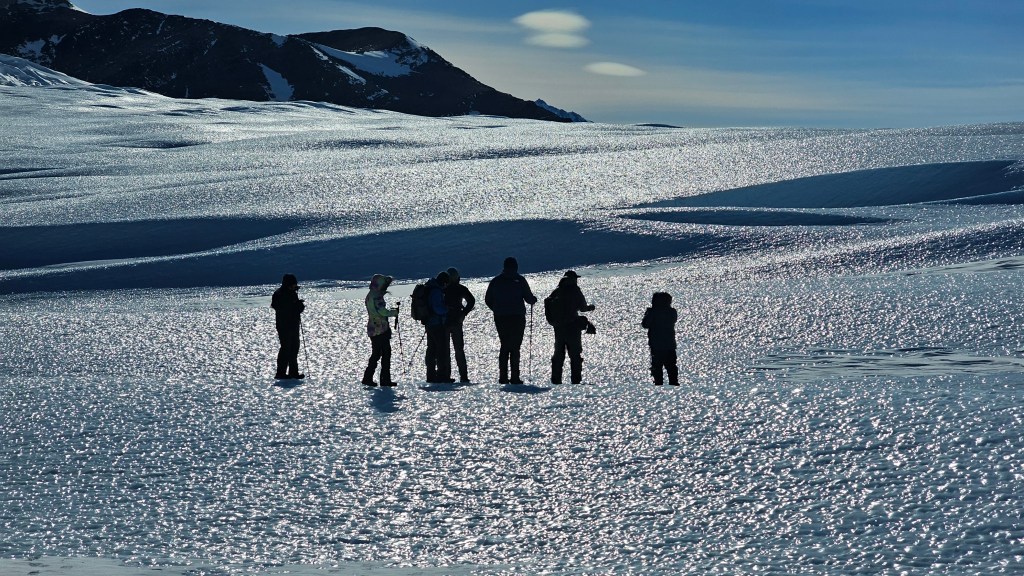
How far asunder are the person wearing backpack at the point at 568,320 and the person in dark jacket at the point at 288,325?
2.80 m

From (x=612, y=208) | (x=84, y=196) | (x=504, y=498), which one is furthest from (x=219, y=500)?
(x=84, y=196)

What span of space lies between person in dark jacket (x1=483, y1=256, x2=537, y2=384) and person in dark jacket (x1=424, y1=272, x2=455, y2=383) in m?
0.54

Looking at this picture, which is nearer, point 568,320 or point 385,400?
point 385,400

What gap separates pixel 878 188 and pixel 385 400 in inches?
851

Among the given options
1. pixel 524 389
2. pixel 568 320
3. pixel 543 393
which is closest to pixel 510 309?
pixel 568 320

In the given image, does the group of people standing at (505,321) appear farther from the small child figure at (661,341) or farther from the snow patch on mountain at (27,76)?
the snow patch on mountain at (27,76)

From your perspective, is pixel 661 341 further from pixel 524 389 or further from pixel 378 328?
pixel 378 328

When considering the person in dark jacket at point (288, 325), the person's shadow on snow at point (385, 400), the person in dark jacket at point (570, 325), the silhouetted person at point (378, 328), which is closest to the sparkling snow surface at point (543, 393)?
the person's shadow on snow at point (385, 400)

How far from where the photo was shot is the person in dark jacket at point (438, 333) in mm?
11312

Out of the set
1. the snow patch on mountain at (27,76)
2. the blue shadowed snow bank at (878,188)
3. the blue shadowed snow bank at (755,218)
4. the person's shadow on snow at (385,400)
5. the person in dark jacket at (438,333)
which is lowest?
the person's shadow on snow at (385,400)

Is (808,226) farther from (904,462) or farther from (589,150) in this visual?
(589,150)

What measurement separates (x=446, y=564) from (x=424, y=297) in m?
5.72

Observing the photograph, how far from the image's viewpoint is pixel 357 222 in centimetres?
2642

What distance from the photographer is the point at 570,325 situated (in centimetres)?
1112
